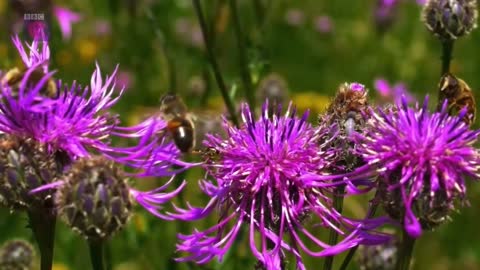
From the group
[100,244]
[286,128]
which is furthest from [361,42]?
[100,244]

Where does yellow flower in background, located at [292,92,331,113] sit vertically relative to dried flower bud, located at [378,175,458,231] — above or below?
above

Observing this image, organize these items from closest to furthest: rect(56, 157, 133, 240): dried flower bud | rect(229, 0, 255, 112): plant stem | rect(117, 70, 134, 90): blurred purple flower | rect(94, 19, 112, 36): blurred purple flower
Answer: rect(56, 157, 133, 240): dried flower bud, rect(229, 0, 255, 112): plant stem, rect(117, 70, 134, 90): blurred purple flower, rect(94, 19, 112, 36): blurred purple flower

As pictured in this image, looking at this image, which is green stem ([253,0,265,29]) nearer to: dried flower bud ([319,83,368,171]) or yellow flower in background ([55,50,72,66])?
dried flower bud ([319,83,368,171])

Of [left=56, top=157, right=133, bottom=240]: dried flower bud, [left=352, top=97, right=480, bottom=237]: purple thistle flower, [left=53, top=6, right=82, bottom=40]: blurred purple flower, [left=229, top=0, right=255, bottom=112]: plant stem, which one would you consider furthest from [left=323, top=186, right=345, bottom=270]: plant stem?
[left=53, top=6, right=82, bottom=40]: blurred purple flower

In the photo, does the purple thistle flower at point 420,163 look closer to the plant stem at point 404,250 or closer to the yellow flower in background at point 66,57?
the plant stem at point 404,250

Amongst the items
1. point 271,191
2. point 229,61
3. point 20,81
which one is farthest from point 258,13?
point 229,61

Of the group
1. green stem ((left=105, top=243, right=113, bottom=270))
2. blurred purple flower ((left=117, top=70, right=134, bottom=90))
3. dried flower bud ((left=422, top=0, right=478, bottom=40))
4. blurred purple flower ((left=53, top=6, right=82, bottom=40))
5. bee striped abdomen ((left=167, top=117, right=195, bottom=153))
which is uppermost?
dried flower bud ((left=422, top=0, right=478, bottom=40))

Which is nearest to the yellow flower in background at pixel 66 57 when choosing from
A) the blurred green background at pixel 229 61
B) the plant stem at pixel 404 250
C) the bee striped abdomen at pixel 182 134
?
the blurred green background at pixel 229 61
